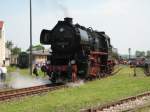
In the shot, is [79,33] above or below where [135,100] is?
above

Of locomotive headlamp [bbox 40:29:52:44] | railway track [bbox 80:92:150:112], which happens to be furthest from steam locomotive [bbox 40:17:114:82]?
railway track [bbox 80:92:150:112]

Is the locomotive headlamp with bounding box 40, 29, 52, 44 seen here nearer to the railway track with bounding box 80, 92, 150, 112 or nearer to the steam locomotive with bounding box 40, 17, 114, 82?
the steam locomotive with bounding box 40, 17, 114, 82

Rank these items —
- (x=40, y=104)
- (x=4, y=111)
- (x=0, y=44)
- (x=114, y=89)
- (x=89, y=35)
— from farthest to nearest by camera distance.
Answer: (x=0, y=44), (x=89, y=35), (x=114, y=89), (x=40, y=104), (x=4, y=111)

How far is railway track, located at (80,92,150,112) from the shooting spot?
15352mm

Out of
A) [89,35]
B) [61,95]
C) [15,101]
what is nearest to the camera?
[15,101]

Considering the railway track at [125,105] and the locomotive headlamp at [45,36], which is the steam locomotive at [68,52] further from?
the railway track at [125,105]

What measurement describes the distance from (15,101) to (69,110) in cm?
375

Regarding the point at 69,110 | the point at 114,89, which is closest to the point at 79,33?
the point at 114,89

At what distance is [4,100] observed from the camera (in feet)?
61.9

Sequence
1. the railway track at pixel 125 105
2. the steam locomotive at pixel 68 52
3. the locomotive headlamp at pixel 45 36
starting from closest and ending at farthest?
1. the railway track at pixel 125 105
2. the steam locomotive at pixel 68 52
3. the locomotive headlamp at pixel 45 36

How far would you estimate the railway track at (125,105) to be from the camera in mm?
15352

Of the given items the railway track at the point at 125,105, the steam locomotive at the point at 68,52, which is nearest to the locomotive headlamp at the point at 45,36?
the steam locomotive at the point at 68,52

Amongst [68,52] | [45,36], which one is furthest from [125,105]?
[45,36]

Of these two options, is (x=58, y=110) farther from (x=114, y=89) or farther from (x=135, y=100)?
(x=114, y=89)
